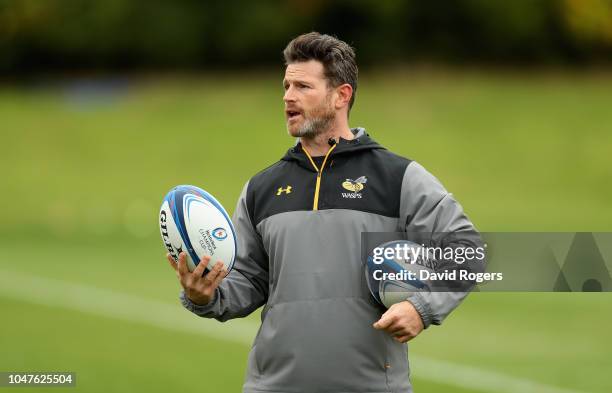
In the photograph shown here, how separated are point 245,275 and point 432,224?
0.99 metres

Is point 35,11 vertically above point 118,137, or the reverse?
point 35,11

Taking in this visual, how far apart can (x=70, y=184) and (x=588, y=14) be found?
1834 cm

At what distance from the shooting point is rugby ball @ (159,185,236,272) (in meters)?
5.67

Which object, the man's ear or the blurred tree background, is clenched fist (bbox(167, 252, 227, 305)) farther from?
the blurred tree background

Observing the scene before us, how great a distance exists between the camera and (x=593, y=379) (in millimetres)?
10523

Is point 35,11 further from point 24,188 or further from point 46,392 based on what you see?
point 46,392

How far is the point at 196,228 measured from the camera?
5754 mm

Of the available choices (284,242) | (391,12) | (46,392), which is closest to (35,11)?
(391,12)

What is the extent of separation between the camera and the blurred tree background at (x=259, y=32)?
135 feet

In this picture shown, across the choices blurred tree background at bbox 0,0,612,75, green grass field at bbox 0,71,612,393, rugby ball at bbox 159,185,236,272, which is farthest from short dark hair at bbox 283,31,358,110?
blurred tree background at bbox 0,0,612,75

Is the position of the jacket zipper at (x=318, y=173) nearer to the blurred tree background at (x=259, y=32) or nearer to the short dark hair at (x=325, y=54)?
the short dark hair at (x=325, y=54)

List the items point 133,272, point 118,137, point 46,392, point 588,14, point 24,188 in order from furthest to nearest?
point 588,14, point 118,137, point 24,188, point 133,272, point 46,392

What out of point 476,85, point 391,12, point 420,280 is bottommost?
point 420,280

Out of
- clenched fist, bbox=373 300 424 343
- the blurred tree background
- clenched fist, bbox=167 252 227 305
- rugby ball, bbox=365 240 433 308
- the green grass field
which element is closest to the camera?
clenched fist, bbox=373 300 424 343
